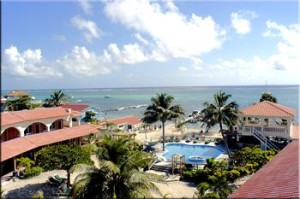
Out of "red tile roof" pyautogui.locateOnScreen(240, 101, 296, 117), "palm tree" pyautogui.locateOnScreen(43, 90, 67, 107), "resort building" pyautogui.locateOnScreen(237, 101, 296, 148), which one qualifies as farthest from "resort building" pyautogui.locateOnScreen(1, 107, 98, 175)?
"red tile roof" pyautogui.locateOnScreen(240, 101, 296, 117)

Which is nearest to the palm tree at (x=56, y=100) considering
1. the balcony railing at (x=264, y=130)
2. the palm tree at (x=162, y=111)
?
the palm tree at (x=162, y=111)

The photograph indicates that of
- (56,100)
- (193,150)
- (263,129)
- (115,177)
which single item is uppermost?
(56,100)

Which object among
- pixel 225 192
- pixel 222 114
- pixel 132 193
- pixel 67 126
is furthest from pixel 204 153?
pixel 132 193

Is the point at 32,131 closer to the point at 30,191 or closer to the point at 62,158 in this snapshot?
the point at 30,191

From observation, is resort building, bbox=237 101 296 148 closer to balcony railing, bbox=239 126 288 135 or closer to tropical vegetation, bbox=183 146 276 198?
balcony railing, bbox=239 126 288 135

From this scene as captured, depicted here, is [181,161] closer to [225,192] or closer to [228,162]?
[228,162]

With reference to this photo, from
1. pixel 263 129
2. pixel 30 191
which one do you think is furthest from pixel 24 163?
pixel 263 129
